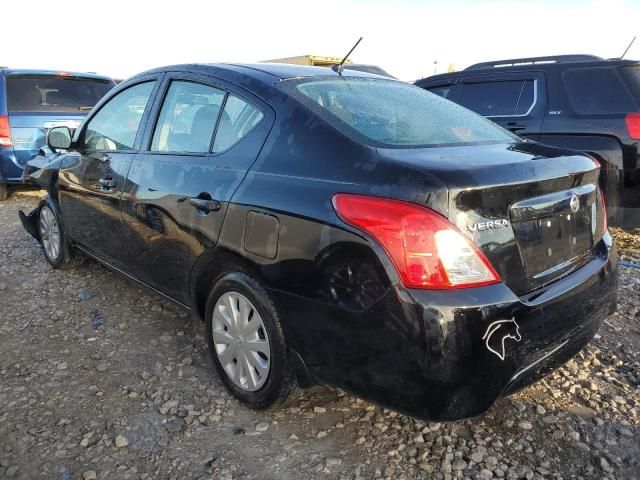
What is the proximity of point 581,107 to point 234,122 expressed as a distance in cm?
370

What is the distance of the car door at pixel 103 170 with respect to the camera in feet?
10.6

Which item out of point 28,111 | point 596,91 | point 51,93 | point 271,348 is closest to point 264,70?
point 271,348

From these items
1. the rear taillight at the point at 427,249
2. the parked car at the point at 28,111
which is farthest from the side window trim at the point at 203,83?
the parked car at the point at 28,111

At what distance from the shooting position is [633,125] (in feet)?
14.6

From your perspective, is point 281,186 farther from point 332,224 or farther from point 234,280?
point 234,280

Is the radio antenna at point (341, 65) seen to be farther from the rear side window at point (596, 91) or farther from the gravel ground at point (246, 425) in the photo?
the rear side window at point (596, 91)

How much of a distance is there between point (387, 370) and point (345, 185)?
2.25 feet

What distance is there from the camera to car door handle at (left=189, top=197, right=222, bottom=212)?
2414 mm

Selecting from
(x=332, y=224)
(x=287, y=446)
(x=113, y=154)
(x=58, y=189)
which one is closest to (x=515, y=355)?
(x=332, y=224)

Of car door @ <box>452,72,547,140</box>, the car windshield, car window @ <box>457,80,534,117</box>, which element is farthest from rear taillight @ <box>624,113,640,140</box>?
the car windshield

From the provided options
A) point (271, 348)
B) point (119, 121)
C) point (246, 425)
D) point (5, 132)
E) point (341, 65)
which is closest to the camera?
point (271, 348)

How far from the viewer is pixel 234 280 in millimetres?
Answer: 2393

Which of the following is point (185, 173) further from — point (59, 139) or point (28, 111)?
point (28, 111)

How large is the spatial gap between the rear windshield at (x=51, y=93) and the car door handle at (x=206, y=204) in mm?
5592
